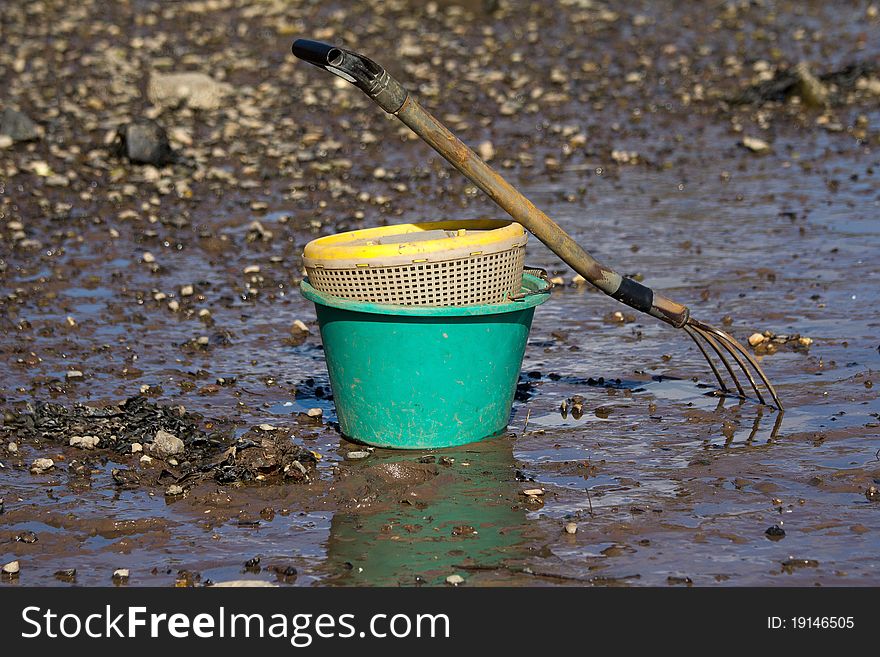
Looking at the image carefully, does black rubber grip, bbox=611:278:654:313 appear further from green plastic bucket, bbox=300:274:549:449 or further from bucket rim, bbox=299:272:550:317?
bucket rim, bbox=299:272:550:317

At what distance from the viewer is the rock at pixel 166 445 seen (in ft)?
20.2

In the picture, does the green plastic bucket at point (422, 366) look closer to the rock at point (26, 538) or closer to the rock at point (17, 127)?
the rock at point (26, 538)

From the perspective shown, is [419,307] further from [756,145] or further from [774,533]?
[756,145]

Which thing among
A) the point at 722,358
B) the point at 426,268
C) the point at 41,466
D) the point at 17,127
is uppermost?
the point at 426,268

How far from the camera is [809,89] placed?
14156 mm

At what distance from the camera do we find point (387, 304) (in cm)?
579

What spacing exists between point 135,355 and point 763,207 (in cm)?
558

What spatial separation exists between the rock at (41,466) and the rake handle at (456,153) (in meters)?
2.19

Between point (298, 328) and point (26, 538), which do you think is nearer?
point (26, 538)

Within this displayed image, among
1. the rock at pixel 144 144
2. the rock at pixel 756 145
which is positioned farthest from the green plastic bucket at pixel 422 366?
the rock at pixel 756 145

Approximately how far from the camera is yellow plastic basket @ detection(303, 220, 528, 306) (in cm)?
567

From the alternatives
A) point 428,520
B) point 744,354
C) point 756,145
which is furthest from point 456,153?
point 756,145

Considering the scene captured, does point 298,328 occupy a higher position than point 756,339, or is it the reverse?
point 756,339

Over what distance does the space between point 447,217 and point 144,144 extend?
309 centimetres
